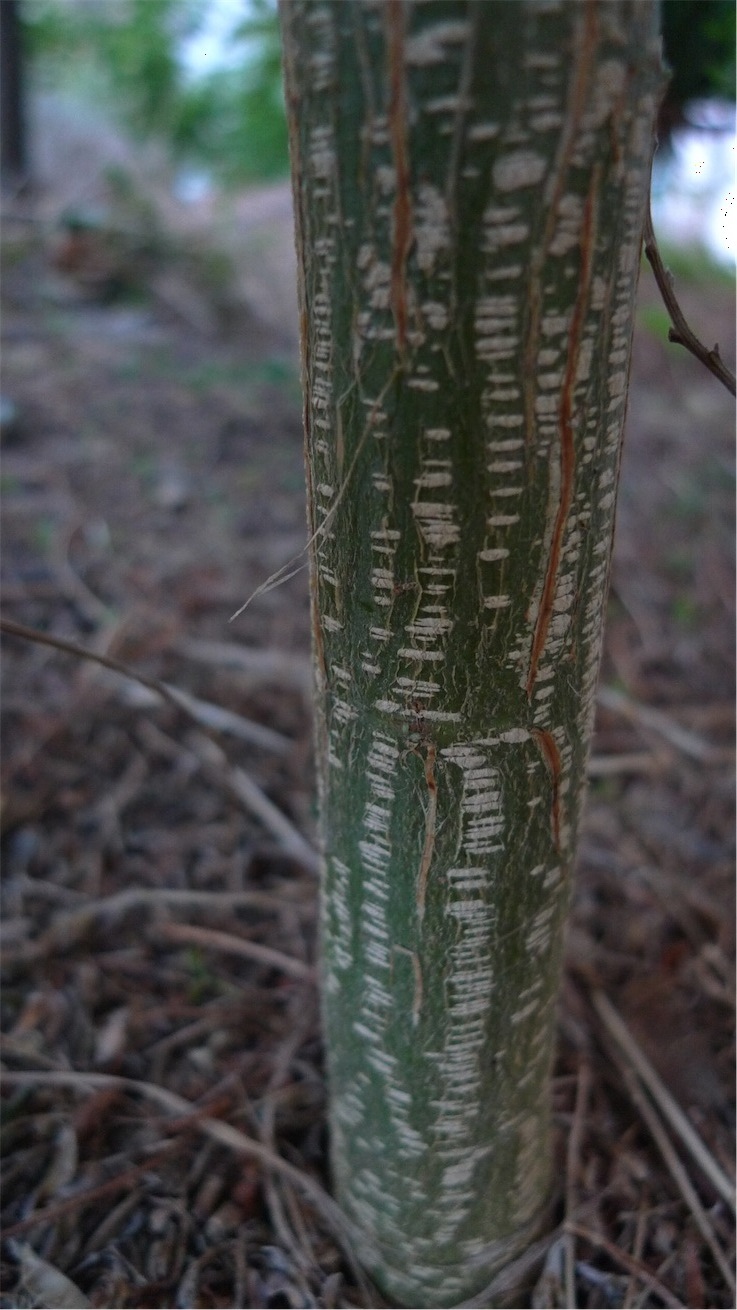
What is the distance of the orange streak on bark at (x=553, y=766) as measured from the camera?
72 centimetres

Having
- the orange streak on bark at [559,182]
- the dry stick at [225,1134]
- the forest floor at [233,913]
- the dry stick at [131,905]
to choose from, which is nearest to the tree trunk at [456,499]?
the orange streak on bark at [559,182]

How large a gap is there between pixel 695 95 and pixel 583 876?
2.72 m

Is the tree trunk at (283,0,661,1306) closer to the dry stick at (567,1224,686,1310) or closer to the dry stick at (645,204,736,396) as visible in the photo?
the dry stick at (645,204,736,396)

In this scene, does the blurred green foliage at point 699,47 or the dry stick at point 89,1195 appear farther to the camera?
the blurred green foliage at point 699,47

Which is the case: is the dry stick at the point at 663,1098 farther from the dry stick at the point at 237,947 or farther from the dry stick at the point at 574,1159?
the dry stick at the point at 237,947

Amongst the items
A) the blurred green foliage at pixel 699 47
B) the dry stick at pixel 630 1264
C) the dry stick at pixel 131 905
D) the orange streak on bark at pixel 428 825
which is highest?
the blurred green foliage at pixel 699 47

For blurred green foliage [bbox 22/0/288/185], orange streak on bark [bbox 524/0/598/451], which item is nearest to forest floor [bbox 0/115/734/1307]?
orange streak on bark [bbox 524/0/598/451]

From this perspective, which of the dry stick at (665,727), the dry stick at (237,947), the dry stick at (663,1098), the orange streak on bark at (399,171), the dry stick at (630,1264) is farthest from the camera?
the dry stick at (665,727)

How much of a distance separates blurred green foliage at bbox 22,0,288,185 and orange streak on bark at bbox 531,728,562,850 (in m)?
5.96

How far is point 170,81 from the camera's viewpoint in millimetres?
6879

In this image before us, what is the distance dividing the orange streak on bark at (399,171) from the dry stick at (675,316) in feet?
0.61

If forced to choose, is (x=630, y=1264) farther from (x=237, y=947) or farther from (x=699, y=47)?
(x=699, y=47)

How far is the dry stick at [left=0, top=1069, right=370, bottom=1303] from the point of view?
1029mm

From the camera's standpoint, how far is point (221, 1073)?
122 cm
